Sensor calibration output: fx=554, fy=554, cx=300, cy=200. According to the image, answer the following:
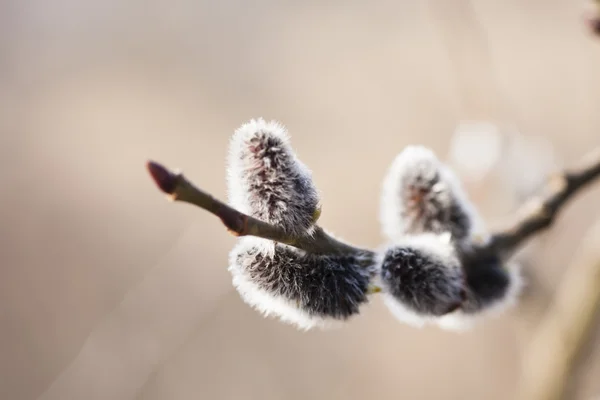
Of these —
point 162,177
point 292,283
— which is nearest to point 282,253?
point 292,283

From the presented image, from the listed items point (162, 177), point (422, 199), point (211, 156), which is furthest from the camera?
point (211, 156)

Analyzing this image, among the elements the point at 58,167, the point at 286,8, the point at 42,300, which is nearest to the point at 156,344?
the point at 42,300

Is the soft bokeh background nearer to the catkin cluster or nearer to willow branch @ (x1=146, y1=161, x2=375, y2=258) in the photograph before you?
the catkin cluster

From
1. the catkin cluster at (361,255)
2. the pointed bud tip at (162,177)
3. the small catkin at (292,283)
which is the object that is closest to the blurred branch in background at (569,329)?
the catkin cluster at (361,255)

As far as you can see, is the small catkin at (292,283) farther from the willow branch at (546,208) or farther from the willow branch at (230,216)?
the willow branch at (546,208)

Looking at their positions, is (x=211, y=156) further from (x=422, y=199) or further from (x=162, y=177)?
(x=162, y=177)

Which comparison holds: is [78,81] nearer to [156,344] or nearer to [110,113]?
[110,113]

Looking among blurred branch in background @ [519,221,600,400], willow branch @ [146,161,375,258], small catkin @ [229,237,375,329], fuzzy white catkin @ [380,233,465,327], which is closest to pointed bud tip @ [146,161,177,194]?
willow branch @ [146,161,375,258]
